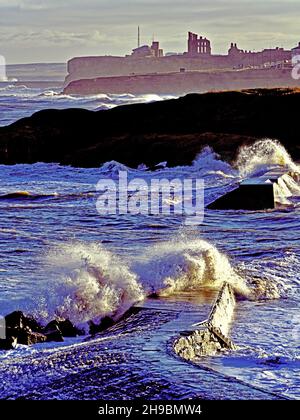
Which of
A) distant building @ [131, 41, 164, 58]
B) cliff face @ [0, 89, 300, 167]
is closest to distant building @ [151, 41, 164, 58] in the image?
distant building @ [131, 41, 164, 58]

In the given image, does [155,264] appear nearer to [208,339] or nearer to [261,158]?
[208,339]

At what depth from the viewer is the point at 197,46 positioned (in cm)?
18012

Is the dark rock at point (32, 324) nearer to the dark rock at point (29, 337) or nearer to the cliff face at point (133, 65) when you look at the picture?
the dark rock at point (29, 337)

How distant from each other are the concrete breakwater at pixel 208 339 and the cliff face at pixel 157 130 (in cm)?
1889

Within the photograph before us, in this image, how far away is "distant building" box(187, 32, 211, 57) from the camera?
575ft

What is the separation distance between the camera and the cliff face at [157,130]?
30.0 m

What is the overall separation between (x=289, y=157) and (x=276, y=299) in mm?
17587

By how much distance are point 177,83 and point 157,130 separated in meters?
112

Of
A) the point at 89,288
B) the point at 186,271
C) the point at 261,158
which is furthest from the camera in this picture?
the point at 261,158

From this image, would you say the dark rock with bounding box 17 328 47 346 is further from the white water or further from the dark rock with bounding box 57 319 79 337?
the white water

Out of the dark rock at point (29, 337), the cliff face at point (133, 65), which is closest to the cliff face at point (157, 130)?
the dark rock at point (29, 337)

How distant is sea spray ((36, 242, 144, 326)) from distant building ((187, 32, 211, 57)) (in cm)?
16413

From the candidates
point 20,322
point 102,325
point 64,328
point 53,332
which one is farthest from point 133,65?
point 53,332

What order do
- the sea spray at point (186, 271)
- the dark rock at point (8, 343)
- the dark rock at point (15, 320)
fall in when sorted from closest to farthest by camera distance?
the dark rock at point (8, 343) → the dark rock at point (15, 320) → the sea spray at point (186, 271)
